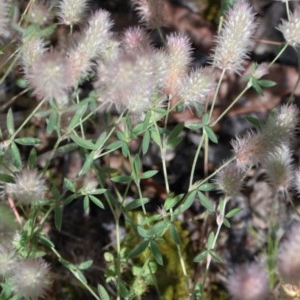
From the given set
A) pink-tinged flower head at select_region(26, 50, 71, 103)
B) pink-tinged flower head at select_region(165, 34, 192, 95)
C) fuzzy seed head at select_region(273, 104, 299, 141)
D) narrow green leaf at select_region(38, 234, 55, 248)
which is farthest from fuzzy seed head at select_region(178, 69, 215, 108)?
narrow green leaf at select_region(38, 234, 55, 248)

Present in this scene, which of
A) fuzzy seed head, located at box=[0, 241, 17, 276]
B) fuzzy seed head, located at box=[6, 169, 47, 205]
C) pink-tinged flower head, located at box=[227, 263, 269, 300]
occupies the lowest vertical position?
pink-tinged flower head, located at box=[227, 263, 269, 300]

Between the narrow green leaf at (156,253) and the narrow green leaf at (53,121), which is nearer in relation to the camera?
the narrow green leaf at (53,121)

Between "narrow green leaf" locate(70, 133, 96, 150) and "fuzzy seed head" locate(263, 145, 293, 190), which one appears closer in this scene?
"narrow green leaf" locate(70, 133, 96, 150)

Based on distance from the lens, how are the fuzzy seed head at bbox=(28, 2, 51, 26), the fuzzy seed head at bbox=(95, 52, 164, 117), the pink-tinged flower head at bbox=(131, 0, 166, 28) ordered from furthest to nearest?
1. the pink-tinged flower head at bbox=(131, 0, 166, 28)
2. the fuzzy seed head at bbox=(28, 2, 51, 26)
3. the fuzzy seed head at bbox=(95, 52, 164, 117)

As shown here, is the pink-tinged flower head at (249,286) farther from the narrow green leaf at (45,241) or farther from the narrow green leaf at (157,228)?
the narrow green leaf at (45,241)

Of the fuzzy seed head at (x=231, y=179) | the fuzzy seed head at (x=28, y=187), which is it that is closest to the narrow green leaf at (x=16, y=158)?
the fuzzy seed head at (x=28, y=187)

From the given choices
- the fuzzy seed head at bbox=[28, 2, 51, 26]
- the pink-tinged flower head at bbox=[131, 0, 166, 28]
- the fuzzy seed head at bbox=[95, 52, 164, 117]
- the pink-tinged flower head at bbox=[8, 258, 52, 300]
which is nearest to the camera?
Answer: the fuzzy seed head at bbox=[95, 52, 164, 117]

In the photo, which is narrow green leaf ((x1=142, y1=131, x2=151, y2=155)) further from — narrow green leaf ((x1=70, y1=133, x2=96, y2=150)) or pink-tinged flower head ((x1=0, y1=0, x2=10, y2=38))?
pink-tinged flower head ((x1=0, y1=0, x2=10, y2=38))
